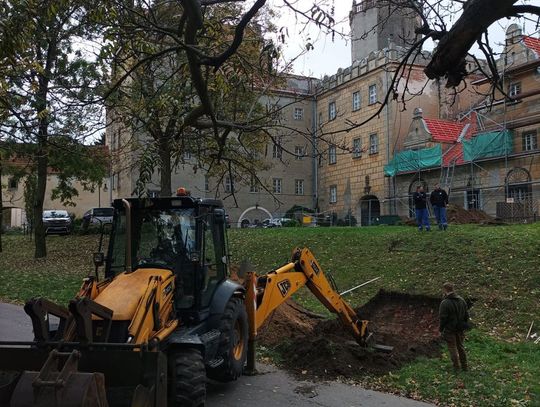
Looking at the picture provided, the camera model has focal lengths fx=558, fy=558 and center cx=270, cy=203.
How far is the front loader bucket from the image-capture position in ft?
14.6

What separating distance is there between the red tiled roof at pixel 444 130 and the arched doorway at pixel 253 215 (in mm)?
18022

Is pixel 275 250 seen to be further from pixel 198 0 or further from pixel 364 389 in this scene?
pixel 198 0

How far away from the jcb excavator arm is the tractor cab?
3.58 feet

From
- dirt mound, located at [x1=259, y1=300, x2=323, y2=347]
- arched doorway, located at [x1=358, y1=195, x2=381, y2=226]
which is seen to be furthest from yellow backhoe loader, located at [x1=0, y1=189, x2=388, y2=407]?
arched doorway, located at [x1=358, y1=195, x2=381, y2=226]

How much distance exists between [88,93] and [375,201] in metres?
32.2

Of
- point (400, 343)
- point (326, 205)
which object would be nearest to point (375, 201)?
point (326, 205)

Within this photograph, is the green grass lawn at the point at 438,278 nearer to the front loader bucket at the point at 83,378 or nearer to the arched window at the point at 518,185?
the front loader bucket at the point at 83,378

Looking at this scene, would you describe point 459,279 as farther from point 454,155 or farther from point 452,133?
point 452,133

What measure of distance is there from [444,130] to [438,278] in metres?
28.3

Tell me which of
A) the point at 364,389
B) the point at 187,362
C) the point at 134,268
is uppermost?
the point at 134,268

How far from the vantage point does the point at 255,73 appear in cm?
939

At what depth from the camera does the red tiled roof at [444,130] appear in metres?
39.4

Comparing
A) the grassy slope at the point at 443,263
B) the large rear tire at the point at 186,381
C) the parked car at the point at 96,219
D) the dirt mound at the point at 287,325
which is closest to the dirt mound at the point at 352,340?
the dirt mound at the point at 287,325

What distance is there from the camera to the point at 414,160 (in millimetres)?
39812
